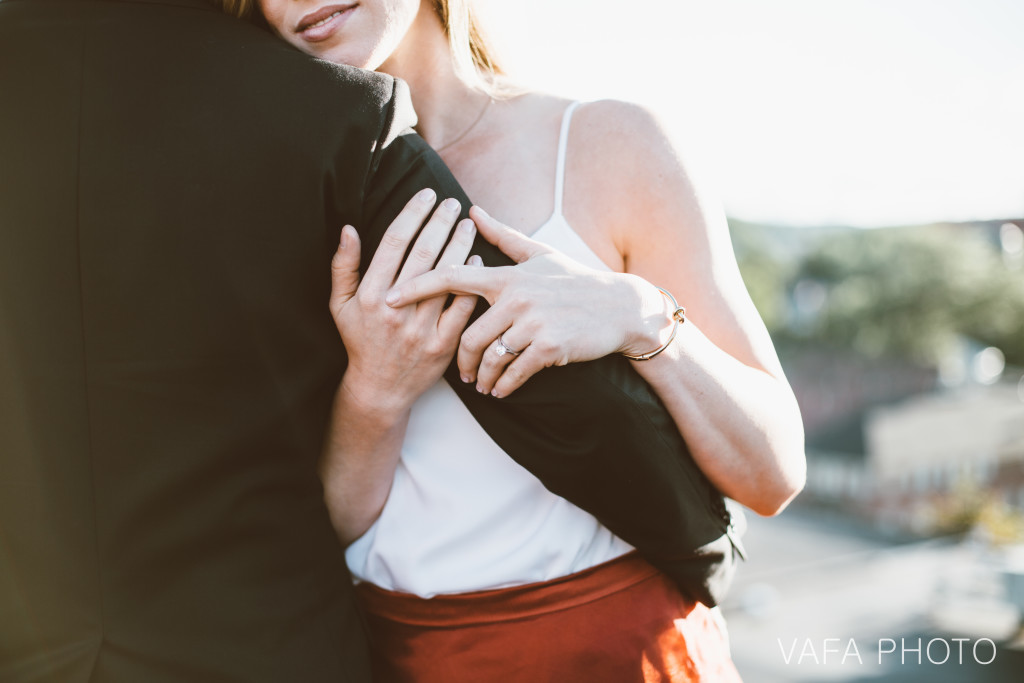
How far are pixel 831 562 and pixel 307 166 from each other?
31920mm

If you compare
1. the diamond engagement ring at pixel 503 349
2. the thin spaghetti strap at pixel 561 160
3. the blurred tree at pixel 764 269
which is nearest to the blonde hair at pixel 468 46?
the thin spaghetti strap at pixel 561 160

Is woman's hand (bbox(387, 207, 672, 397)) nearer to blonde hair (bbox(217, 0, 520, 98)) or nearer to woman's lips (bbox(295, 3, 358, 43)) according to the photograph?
woman's lips (bbox(295, 3, 358, 43))

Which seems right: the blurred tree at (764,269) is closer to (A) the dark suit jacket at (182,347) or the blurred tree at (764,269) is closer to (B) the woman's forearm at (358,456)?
(B) the woman's forearm at (358,456)

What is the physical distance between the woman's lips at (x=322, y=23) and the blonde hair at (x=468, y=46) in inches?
13.5

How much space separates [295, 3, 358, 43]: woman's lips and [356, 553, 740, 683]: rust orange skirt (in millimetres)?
918

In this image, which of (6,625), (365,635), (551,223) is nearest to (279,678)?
(365,635)

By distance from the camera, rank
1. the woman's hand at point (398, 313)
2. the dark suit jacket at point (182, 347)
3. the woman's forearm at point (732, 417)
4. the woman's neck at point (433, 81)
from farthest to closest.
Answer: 1. the woman's neck at point (433, 81)
2. the woman's forearm at point (732, 417)
3. the woman's hand at point (398, 313)
4. the dark suit jacket at point (182, 347)

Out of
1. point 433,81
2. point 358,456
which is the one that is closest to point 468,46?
point 433,81

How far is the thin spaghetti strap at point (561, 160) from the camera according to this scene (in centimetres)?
128

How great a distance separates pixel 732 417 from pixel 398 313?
543 mm

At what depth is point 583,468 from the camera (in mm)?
1081

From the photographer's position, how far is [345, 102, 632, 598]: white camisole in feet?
4.15

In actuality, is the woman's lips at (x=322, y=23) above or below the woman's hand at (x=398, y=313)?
above

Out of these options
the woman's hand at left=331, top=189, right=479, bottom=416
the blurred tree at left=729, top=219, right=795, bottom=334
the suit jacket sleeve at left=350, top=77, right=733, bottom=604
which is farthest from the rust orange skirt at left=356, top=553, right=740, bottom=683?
the blurred tree at left=729, top=219, right=795, bottom=334
